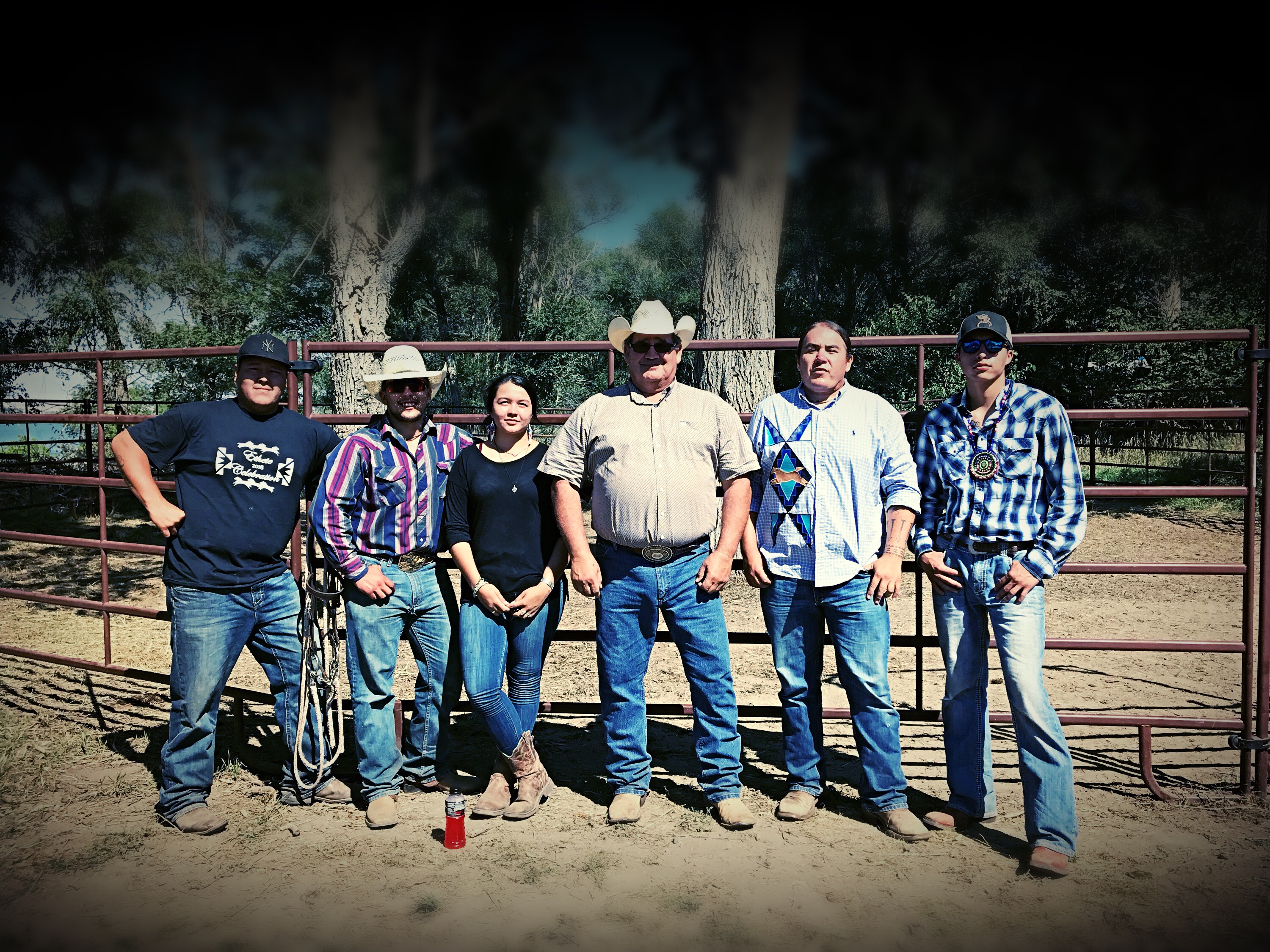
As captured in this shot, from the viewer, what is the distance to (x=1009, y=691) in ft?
11.7

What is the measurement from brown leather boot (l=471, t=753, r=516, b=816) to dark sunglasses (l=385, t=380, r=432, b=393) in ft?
5.41

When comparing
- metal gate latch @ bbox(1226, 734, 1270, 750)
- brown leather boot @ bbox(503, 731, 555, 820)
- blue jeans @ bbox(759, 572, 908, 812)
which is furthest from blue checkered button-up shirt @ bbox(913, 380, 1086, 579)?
brown leather boot @ bbox(503, 731, 555, 820)

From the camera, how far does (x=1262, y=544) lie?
3148 mm

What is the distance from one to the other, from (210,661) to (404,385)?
4.70 feet

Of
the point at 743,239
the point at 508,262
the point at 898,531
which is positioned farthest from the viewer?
the point at 508,262

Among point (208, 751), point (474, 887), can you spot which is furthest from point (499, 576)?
point (208, 751)

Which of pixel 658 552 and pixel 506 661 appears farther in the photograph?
pixel 506 661

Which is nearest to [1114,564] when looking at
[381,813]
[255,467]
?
[381,813]

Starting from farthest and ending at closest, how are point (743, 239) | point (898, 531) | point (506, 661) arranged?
point (743, 239), point (506, 661), point (898, 531)

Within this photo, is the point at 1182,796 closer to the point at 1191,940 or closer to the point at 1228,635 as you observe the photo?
the point at 1191,940

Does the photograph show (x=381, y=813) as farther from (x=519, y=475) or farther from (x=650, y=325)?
(x=650, y=325)

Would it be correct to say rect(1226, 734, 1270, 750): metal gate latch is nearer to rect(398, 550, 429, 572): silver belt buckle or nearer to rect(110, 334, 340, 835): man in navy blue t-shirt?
rect(398, 550, 429, 572): silver belt buckle

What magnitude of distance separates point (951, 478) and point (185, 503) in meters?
3.20

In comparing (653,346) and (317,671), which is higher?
(653,346)
